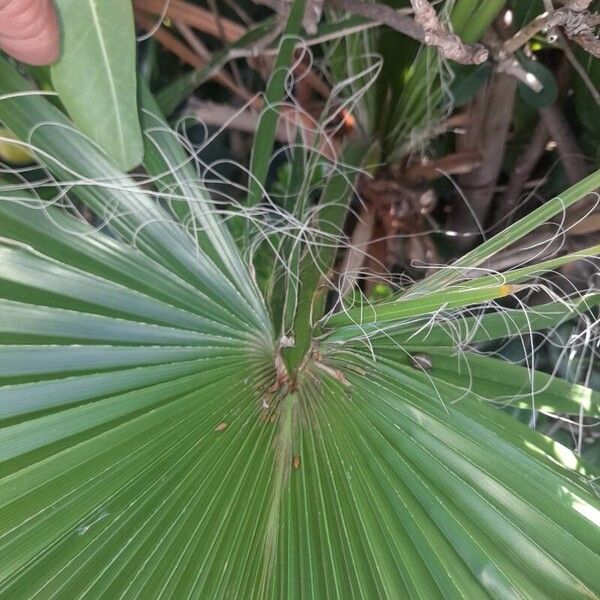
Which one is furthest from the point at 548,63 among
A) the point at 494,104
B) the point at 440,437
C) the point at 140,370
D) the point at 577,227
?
the point at 140,370

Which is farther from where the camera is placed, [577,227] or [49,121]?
[577,227]

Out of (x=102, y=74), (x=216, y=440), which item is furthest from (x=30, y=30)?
(x=216, y=440)

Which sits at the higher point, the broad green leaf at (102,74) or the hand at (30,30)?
the hand at (30,30)

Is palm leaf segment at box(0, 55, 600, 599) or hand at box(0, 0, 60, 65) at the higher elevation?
hand at box(0, 0, 60, 65)

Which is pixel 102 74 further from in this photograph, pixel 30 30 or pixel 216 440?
pixel 216 440

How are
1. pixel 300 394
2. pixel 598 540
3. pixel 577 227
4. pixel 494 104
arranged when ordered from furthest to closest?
pixel 494 104
pixel 577 227
pixel 300 394
pixel 598 540

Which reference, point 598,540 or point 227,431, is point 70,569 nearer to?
point 227,431
